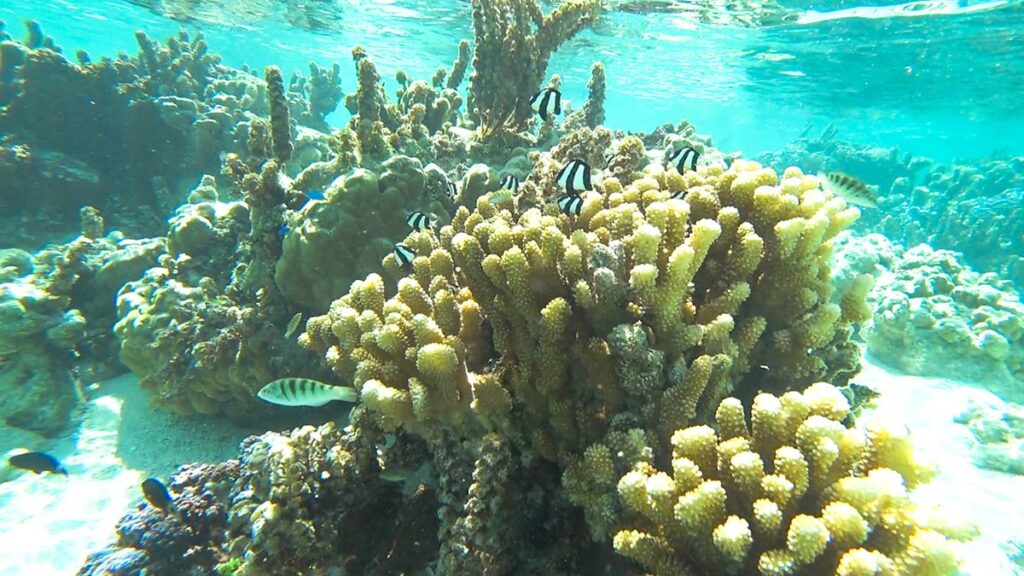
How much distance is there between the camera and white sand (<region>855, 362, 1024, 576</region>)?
5047 millimetres

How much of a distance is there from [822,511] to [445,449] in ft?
6.39

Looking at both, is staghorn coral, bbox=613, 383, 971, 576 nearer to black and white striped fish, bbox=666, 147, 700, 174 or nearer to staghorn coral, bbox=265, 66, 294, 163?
black and white striped fish, bbox=666, 147, 700, 174

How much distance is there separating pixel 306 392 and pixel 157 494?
1.92m

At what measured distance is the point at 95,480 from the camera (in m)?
5.64

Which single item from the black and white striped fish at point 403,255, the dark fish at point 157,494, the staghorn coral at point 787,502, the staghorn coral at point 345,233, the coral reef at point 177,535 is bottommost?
the coral reef at point 177,535

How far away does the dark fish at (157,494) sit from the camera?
13.2 feet

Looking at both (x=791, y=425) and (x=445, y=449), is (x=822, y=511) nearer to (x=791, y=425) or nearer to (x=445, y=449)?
(x=791, y=425)

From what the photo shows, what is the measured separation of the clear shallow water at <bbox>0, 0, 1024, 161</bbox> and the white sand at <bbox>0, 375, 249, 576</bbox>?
19.7 metres

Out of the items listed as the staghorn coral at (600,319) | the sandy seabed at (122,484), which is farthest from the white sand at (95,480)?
the staghorn coral at (600,319)

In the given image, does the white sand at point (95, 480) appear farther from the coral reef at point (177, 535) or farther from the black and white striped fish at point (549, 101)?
the black and white striped fish at point (549, 101)

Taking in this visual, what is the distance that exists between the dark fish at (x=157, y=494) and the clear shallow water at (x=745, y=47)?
20644 mm

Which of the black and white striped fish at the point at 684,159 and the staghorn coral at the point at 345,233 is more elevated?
the black and white striped fish at the point at 684,159

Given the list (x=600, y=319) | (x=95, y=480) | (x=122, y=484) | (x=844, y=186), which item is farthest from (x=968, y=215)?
(x=95, y=480)

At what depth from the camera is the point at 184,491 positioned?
14.2 ft
